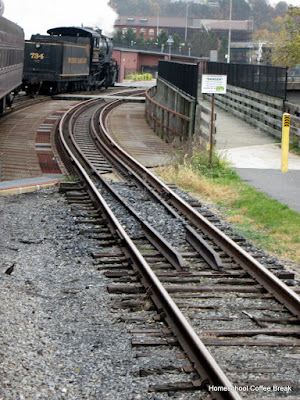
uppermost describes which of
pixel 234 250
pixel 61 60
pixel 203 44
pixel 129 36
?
pixel 129 36

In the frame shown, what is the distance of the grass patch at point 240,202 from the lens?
9317 mm

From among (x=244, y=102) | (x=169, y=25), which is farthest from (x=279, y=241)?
(x=169, y=25)

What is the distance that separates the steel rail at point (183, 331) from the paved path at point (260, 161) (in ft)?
13.6

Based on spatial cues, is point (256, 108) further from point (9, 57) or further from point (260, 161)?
point (9, 57)

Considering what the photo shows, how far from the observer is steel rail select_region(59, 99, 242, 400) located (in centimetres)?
470

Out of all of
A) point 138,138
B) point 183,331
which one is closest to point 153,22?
point 138,138

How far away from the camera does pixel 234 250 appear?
8.37 m

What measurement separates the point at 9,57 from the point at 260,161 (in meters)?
10.3

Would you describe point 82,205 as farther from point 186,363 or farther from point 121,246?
point 186,363

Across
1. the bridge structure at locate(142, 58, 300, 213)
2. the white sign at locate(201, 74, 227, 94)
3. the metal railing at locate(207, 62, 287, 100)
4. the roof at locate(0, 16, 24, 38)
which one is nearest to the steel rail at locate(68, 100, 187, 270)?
the bridge structure at locate(142, 58, 300, 213)

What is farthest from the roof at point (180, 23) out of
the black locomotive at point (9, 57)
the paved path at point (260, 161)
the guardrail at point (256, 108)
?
the paved path at point (260, 161)

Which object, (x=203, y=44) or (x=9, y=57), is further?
(x=203, y=44)

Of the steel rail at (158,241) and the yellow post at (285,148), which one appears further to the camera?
the yellow post at (285,148)

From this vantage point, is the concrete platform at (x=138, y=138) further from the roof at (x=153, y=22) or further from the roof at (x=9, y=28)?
the roof at (x=153, y=22)
